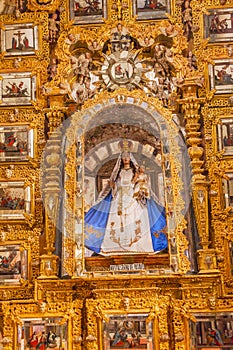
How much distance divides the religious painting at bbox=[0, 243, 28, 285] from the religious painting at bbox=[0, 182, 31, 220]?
2.16ft

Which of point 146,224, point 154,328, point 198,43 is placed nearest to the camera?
point 154,328

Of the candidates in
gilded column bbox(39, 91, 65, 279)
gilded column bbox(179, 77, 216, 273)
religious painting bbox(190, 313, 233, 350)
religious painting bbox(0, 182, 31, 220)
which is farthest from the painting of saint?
religious painting bbox(190, 313, 233, 350)

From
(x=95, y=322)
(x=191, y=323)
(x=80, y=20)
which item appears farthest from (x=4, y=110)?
(x=191, y=323)

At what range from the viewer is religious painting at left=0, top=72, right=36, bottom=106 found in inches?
539

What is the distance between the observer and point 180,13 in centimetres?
1418

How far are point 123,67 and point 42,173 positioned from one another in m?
3.11

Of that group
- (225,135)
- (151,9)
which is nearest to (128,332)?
(225,135)

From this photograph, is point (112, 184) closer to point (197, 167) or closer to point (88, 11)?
point (197, 167)

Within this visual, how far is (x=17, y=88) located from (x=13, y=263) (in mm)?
4036

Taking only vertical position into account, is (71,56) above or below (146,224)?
above

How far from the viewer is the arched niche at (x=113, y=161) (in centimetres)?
1249

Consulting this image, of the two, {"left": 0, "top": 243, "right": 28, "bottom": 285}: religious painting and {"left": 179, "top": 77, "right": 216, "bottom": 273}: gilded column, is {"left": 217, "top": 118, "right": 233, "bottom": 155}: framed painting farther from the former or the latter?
{"left": 0, "top": 243, "right": 28, "bottom": 285}: religious painting

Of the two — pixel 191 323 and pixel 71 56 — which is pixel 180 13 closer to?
pixel 71 56

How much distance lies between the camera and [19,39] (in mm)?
14234
